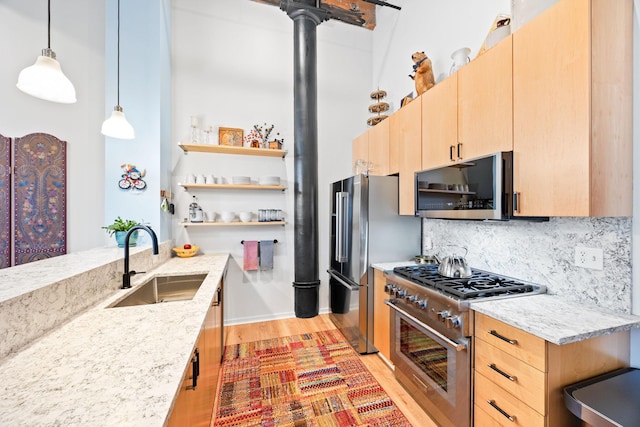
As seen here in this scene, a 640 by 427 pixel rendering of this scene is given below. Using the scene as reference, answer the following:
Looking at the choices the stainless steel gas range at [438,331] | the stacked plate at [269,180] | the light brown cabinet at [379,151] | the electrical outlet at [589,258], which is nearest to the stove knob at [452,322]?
the stainless steel gas range at [438,331]

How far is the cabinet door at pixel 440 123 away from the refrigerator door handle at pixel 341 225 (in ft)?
2.90

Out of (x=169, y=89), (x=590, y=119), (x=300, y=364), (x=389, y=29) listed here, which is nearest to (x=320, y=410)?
(x=300, y=364)

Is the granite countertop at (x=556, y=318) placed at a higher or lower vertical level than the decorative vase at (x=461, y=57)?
lower

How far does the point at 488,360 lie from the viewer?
137cm

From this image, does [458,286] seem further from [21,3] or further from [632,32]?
[21,3]

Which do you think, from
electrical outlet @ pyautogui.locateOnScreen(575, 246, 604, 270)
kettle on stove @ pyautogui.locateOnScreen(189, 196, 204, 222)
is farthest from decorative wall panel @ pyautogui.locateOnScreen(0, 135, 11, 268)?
electrical outlet @ pyautogui.locateOnScreen(575, 246, 604, 270)

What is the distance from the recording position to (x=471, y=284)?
1.72 m

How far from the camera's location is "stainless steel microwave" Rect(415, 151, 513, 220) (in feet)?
5.02

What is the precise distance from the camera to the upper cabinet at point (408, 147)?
230 centimetres

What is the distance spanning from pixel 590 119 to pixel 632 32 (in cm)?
55

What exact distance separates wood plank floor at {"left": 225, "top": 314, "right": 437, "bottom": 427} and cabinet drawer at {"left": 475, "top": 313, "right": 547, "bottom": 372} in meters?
0.83

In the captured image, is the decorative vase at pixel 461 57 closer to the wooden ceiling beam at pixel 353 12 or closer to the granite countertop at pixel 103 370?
the wooden ceiling beam at pixel 353 12

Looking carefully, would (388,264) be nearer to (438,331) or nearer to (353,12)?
(438,331)

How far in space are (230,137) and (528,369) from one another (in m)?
3.28
